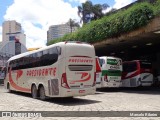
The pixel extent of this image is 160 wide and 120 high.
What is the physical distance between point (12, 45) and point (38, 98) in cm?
5583

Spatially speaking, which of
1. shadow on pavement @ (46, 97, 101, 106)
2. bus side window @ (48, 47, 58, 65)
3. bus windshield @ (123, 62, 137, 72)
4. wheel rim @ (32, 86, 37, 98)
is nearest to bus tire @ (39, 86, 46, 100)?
shadow on pavement @ (46, 97, 101, 106)

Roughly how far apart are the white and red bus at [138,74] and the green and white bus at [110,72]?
0.89 m

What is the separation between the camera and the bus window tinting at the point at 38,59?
14.9 m

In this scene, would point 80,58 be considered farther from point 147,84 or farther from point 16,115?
point 147,84

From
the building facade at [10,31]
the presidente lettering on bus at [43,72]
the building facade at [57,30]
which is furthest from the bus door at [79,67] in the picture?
the building facade at [10,31]

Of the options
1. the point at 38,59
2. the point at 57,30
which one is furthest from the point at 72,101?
the point at 57,30

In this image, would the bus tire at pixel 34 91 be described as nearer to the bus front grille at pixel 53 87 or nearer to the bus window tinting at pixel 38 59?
the bus window tinting at pixel 38 59

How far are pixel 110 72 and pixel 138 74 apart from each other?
7.00ft

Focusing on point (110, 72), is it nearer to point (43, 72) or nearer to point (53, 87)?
point (43, 72)

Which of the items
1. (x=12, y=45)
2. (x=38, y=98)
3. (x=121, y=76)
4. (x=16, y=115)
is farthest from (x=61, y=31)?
(x=16, y=115)

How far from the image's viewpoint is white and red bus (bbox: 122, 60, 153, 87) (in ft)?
74.9

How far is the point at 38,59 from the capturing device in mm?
16734

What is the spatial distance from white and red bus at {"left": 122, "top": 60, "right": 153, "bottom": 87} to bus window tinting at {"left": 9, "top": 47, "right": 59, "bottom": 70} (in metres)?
8.63

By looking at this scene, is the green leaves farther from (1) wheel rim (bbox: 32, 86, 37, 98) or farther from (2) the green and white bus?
(1) wheel rim (bbox: 32, 86, 37, 98)
